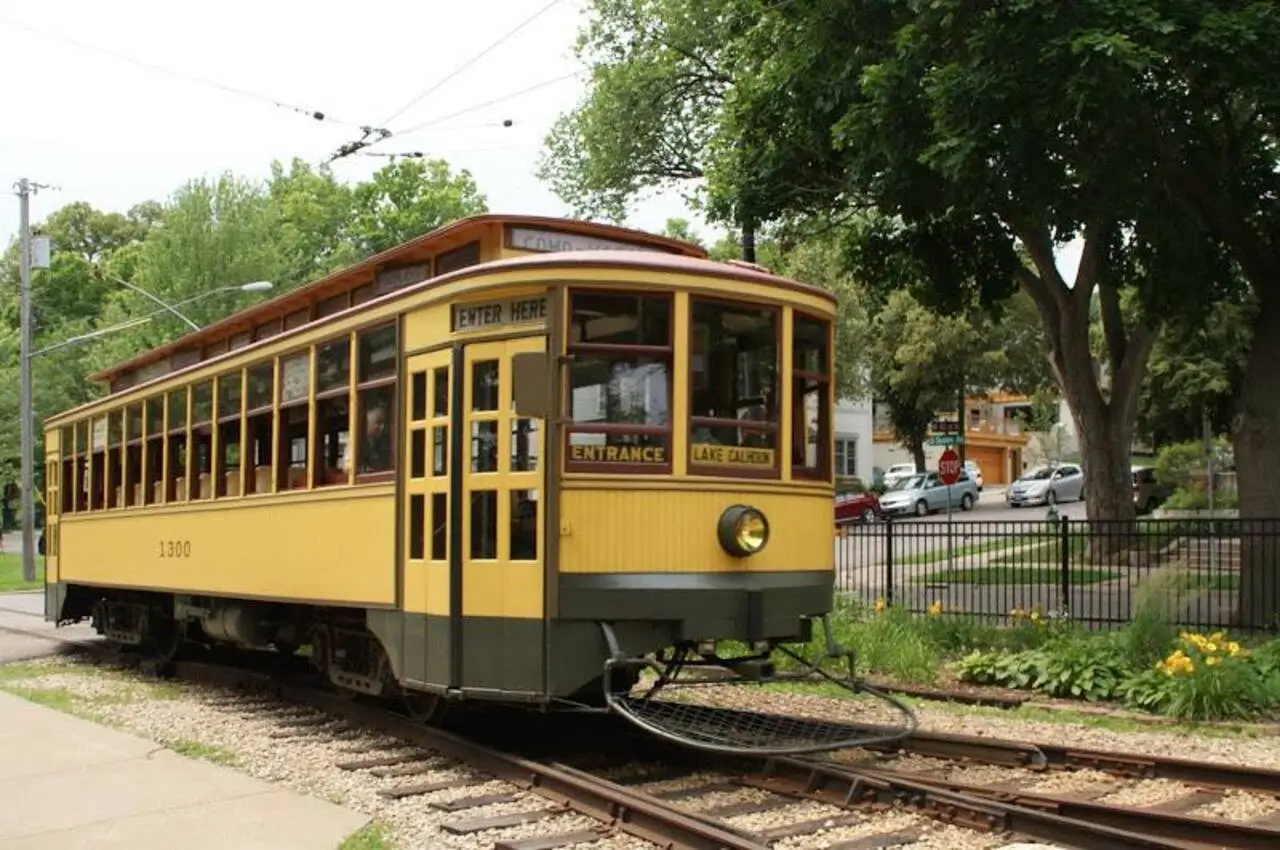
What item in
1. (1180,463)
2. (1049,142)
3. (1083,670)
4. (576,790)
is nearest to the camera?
(576,790)

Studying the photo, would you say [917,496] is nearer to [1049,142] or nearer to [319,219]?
[319,219]

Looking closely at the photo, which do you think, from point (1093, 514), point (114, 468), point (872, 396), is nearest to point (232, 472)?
point (114, 468)

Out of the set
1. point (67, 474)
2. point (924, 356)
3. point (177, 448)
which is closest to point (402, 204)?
point (924, 356)

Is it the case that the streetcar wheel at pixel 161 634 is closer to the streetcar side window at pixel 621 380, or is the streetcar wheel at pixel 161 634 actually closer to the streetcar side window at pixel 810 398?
the streetcar side window at pixel 621 380

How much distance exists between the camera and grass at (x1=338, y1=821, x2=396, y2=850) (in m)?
6.04

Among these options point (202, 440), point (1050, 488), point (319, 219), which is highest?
point (319, 219)

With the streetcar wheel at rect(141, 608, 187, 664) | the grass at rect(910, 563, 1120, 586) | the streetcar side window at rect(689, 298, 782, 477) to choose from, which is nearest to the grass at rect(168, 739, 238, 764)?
the streetcar side window at rect(689, 298, 782, 477)

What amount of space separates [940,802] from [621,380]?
115 inches

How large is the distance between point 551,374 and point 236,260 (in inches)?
1341

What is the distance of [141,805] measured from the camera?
704 cm

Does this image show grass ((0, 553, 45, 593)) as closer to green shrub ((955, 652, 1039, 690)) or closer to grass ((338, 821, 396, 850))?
green shrub ((955, 652, 1039, 690))

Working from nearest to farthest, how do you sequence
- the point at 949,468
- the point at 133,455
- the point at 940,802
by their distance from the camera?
the point at 940,802 < the point at 133,455 < the point at 949,468

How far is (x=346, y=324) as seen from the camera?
29.5 ft

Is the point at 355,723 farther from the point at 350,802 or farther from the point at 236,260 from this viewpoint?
the point at 236,260
